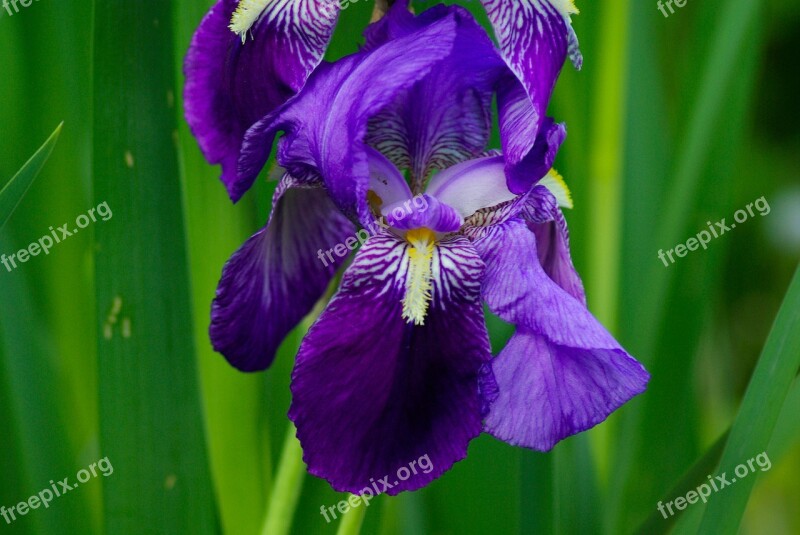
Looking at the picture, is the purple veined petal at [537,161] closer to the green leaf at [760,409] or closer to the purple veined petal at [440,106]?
the purple veined petal at [440,106]

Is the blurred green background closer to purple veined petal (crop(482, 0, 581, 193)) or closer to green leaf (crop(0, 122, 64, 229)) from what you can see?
green leaf (crop(0, 122, 64, 229))

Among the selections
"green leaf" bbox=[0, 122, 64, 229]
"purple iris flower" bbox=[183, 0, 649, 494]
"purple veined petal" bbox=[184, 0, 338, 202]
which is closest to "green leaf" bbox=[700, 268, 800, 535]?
"purple iris flower" bbox=[183, 0, 649, 494]

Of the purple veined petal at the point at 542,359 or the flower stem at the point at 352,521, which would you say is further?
the flower stem at the point at 352,521

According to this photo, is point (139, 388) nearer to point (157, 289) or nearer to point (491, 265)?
point (157, 289)

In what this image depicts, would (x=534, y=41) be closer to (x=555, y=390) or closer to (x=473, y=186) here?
(x=473, y=186)

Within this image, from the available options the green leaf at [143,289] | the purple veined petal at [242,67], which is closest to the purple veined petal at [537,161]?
the purple veined petal at [242,67]

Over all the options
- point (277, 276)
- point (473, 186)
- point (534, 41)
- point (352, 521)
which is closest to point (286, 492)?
point (352, 521)
